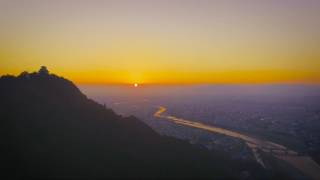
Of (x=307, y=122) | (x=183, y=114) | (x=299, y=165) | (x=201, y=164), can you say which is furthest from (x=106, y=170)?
(x=183, y=114)

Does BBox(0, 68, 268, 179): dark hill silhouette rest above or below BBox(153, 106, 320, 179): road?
above

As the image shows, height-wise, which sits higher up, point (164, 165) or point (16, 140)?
point (16, 140)

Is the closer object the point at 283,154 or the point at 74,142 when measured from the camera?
the point at 74,142

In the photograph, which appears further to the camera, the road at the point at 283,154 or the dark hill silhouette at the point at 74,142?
the road at the point at 283,154

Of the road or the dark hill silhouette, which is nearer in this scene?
the dark hill silhouette

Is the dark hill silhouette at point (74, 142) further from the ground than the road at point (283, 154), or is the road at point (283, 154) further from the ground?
the dark hill silhouette at point (74, 142)

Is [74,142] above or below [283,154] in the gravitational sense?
above

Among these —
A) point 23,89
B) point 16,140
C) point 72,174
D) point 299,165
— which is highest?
point 23,89

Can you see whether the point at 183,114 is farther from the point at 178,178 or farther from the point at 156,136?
the point at 178,178
